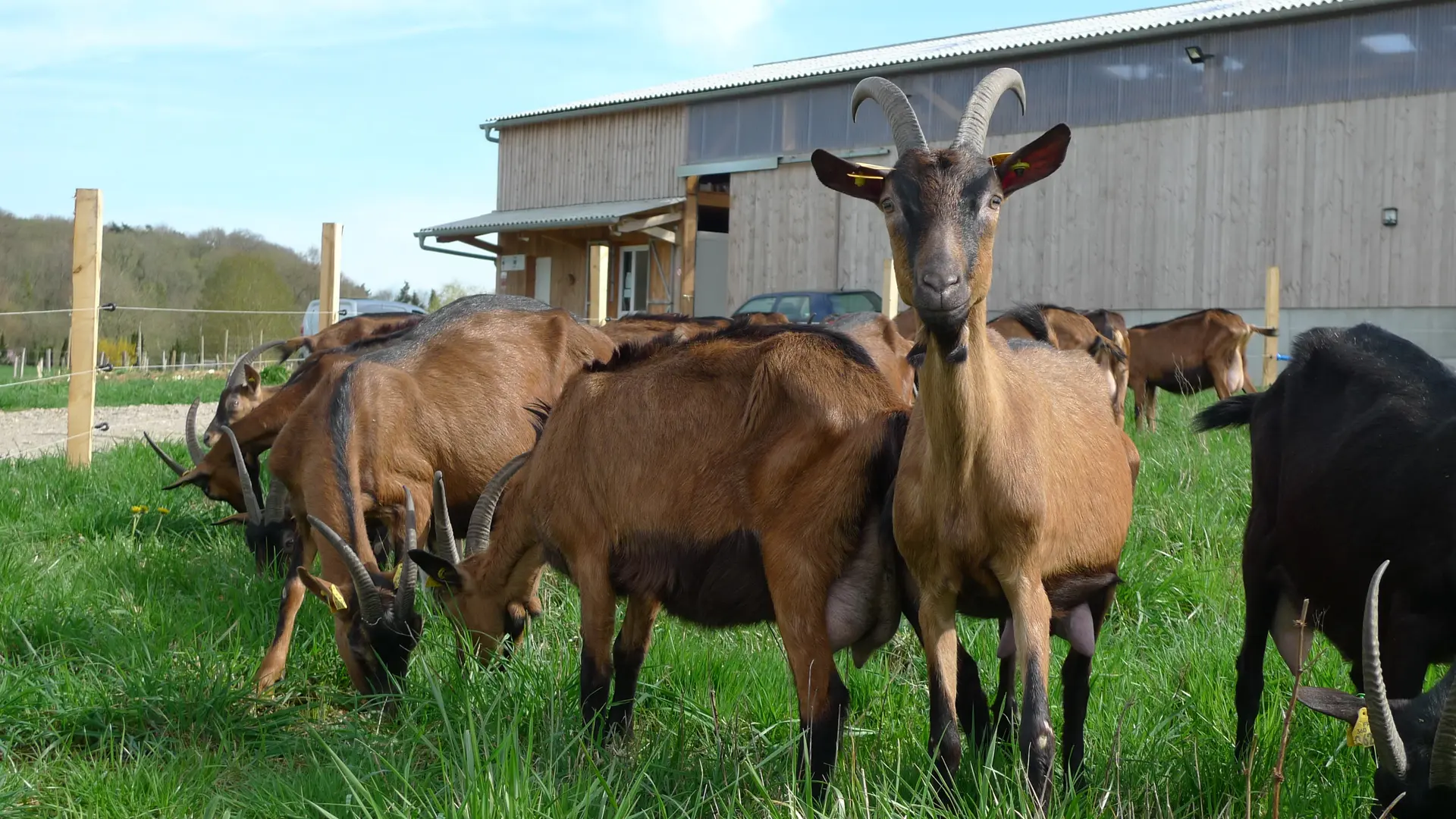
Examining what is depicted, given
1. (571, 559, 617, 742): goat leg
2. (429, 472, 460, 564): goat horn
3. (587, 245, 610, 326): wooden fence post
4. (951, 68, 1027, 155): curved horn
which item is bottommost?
(571, 559, 617, 742): goat leg

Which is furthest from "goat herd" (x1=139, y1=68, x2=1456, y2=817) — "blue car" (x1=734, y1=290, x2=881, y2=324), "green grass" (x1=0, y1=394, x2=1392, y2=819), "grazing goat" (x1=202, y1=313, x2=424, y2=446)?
"blue car" (x1=734, y1=290, x2=881, y2=324)

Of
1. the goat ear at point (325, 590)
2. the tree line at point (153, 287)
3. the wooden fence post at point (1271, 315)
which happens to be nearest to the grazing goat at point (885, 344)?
the goat ear at point (325, 590)

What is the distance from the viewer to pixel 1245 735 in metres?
4.65

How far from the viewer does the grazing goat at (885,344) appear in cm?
731

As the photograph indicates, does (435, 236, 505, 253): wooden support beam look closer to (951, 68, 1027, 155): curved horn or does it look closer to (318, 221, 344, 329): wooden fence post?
(318, 221, 344, 329): wooden fence post

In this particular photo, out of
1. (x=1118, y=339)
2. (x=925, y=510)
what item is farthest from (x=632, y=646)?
(x=1118, y=339)

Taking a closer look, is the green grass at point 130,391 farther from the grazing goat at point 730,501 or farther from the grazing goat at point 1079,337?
the grazing goat at point 730,501

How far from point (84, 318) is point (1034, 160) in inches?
387

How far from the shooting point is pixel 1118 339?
1420cm

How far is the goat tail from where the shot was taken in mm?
5785

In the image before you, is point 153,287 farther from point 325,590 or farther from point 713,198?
point 325,590

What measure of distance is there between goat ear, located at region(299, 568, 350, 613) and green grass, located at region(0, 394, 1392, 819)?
394mm

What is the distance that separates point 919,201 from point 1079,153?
22.2m

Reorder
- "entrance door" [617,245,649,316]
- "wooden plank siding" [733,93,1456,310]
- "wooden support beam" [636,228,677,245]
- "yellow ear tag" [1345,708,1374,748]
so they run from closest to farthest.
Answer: "yellow ear tag" [1345,708,1374,748] → "wooden plank siding" [733,93,1456,310] → "wooden support beam" [636,228,677,245] → "entrance door" [617,245,649,316]
